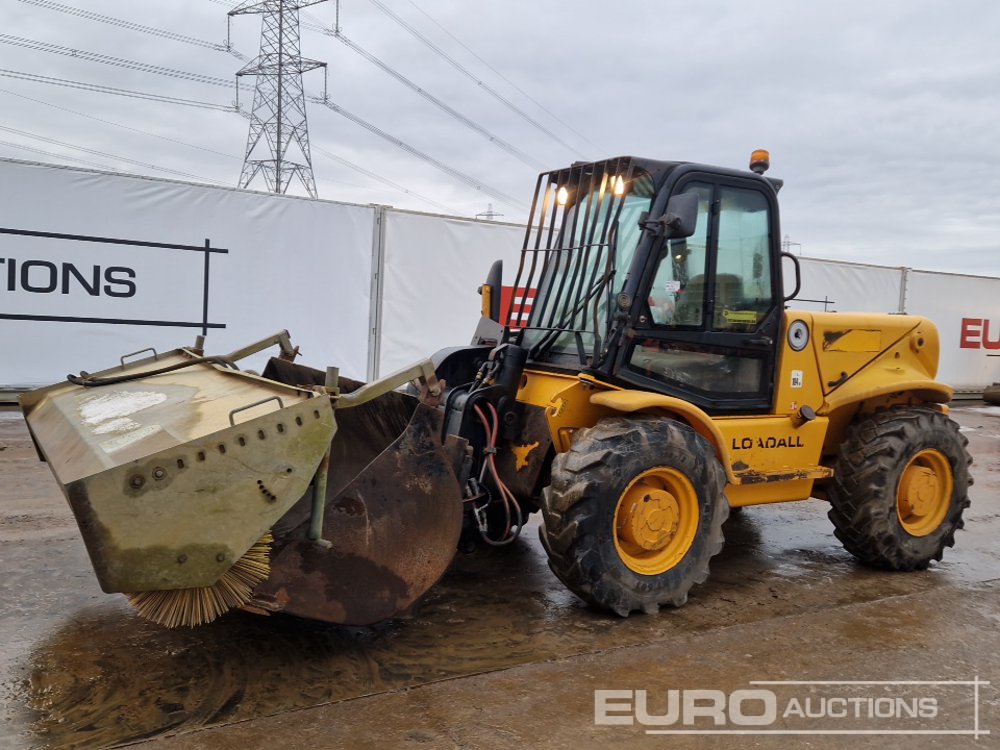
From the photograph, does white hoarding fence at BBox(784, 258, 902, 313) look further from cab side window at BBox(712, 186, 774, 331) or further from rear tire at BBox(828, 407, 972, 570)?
cab side window at BBox(712, 186, 774, 331)

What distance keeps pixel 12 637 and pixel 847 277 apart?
14826 mm

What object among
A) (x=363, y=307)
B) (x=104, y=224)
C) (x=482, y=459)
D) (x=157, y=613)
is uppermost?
(x=104, y=224)

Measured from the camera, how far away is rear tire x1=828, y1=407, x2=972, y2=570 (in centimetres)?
510

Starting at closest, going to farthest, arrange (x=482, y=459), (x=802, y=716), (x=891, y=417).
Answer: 1. (x=802, y=716)
2. (x=482, y=459)
3. (x=891, y=417)

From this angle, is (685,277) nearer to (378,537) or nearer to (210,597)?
(378,537)

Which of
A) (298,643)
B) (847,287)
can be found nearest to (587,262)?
(298,643)

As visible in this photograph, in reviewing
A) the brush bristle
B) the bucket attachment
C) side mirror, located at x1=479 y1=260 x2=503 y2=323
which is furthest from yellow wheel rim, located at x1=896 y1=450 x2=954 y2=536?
the brush bristle

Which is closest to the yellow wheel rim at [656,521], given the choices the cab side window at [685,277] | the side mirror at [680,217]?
the cab side window at [685,277]

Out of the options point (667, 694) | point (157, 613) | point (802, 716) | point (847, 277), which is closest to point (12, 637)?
point (157, 613)

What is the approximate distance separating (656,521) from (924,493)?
212 cm

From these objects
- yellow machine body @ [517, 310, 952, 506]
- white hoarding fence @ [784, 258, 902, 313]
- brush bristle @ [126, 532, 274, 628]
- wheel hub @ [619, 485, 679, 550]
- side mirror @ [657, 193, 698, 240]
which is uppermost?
white hoarding fence @ [784, 258, 902, 313]

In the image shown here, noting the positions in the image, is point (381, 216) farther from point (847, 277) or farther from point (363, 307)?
point (847, 277)

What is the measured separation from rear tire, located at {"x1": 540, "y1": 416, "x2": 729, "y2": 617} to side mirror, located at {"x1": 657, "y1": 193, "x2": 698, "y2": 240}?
37.7 inches

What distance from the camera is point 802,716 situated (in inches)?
132
